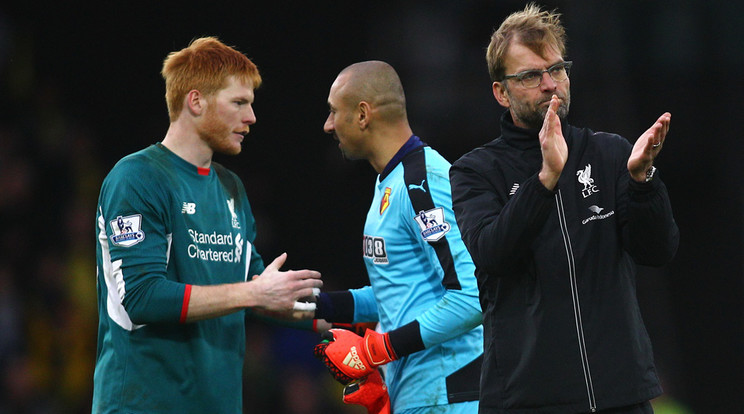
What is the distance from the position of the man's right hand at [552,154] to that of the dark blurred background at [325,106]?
13.9 feet

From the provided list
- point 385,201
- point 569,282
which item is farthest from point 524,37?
point 385,201

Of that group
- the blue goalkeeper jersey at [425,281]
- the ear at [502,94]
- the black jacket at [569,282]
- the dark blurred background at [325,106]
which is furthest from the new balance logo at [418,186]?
the dark blurred background at [325,106]

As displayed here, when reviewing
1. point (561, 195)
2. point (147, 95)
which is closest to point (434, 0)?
point (147, 95)

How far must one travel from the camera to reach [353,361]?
3145 millimetres

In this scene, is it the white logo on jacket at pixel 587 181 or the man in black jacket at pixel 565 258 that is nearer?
the man in black jacket at pixel 565 258

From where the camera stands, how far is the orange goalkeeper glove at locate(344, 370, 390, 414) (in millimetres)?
3182

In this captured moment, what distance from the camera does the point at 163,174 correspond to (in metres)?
3.08

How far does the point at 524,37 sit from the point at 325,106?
419 centimetres

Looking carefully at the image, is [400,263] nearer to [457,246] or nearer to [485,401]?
[457,246]

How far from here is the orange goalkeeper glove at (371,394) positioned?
3182mm

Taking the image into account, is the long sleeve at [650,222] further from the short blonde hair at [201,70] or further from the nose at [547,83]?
the short blonde hair at [201,70]

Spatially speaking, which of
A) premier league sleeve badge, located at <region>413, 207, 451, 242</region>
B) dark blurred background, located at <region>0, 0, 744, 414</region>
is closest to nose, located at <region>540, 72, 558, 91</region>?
premier league sleeve badge, located at <region>413, 207, 451, 242</region>

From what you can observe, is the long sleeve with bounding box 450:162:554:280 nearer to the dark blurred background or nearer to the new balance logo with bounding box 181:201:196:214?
the new balance logo with bounding box 181:201:196:214

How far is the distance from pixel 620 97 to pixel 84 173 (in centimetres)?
400
